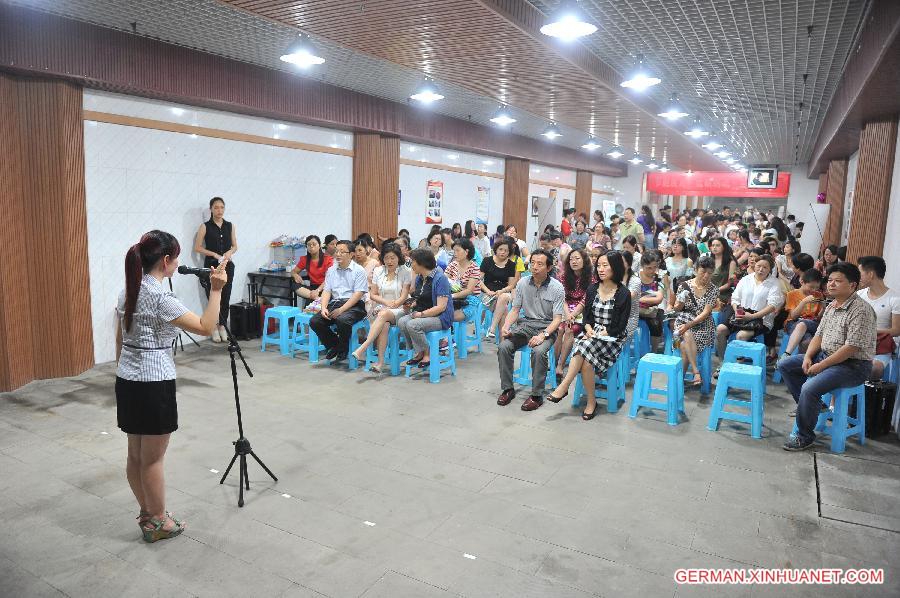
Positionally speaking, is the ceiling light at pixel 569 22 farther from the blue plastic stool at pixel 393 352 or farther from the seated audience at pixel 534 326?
the blue plastic stool at pixel 393 352

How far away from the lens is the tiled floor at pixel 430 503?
125 inches

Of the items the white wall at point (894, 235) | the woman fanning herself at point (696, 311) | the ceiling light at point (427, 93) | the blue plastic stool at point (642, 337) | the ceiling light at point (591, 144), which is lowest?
the blue plastic stool at point (642, 337)

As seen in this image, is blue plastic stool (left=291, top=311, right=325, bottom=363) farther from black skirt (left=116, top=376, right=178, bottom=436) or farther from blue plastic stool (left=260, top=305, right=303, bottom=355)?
black skirt (left=116, top=376, right=178, bottom=436)

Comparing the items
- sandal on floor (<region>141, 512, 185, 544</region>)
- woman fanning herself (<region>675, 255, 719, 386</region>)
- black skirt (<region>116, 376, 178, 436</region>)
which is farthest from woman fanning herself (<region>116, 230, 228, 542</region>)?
woman fanning herself (<region>675, 255, 719, 386</region>)

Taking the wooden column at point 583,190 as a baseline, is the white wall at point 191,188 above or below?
below

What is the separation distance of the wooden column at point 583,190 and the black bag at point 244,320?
12624 millimetres

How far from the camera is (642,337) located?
7184mm

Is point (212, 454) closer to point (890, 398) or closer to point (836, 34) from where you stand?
point (890, 398)

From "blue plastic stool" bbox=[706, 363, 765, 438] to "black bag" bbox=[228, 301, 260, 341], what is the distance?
19.0ft

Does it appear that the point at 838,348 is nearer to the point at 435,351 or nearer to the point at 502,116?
the point at 435,351

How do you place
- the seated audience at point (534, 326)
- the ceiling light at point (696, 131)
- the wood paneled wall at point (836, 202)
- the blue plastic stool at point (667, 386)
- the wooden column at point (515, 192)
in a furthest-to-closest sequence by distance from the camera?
1. the wooden column at point (515, 192)
2. the wood paneled wall at point (836, 202)
3. the ceiling light at point (696, 131)
4. the seated audience at point (534, 326)
5. the blue plastic stool at point (667, 386)

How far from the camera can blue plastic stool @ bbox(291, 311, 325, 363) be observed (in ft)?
24.1

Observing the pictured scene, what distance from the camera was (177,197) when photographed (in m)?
7.81

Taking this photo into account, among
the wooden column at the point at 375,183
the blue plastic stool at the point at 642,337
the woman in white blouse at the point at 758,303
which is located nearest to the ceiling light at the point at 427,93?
the wooden column at the point at 375,183
